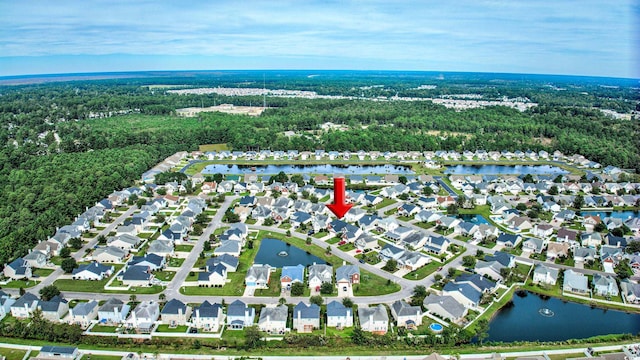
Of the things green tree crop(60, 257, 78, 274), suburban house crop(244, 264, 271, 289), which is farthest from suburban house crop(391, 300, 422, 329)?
green tree crop(60, 257, 78, 274)

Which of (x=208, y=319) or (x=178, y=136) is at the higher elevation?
(x=178, y=136)

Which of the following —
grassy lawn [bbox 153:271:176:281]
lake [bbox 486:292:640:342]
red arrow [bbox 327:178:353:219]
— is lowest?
lake [bbox 486:292:640:342]

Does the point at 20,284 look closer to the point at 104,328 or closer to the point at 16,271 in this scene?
the point at 16,271

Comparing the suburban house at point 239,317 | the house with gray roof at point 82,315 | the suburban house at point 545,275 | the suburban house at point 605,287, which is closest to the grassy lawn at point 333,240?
the suburban house at point 239,317

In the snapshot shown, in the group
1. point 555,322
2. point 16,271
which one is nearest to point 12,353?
point 16,271

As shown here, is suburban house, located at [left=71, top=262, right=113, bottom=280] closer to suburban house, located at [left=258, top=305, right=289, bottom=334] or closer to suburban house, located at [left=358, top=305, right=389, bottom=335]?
suburban house, located at [left=258, top=305, right=289, bottom=334]

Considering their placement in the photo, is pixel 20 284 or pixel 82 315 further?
pixel 20 284
